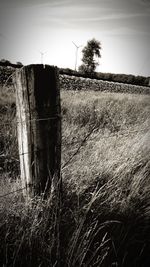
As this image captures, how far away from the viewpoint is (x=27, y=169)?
156cm

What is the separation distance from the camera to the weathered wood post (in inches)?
54.5

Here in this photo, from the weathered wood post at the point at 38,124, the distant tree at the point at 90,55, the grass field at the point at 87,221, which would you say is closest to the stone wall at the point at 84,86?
the grass field at the point at 87,221

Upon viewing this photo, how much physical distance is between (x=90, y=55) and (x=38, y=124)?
220 feet

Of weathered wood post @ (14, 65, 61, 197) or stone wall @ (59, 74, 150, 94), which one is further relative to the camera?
stone wall @ (59, 74, 150, 94)

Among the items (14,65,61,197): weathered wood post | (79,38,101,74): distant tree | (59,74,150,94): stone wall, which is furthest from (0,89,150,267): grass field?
(79,38,101,74): distant tree

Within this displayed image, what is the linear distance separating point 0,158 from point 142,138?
210 cm

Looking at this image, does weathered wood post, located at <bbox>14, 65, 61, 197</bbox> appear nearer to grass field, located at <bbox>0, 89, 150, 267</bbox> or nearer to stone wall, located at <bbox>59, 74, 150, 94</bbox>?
grass field, located at <bbox>0, 89, 150, 267</bbox>

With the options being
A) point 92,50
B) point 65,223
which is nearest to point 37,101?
point 65,223

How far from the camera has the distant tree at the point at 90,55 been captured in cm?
6138

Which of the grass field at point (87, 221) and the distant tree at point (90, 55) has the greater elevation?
the distant tree at point (90, 55)

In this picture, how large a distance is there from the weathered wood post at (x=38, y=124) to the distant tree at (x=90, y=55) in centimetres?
6008

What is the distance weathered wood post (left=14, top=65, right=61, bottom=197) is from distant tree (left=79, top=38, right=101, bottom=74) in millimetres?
60080

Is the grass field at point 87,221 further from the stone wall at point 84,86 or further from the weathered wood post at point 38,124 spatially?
the stone wall at point 84,86

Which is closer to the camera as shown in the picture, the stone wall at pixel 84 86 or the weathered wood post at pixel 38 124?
the weathered wood post at pixel 38 124
